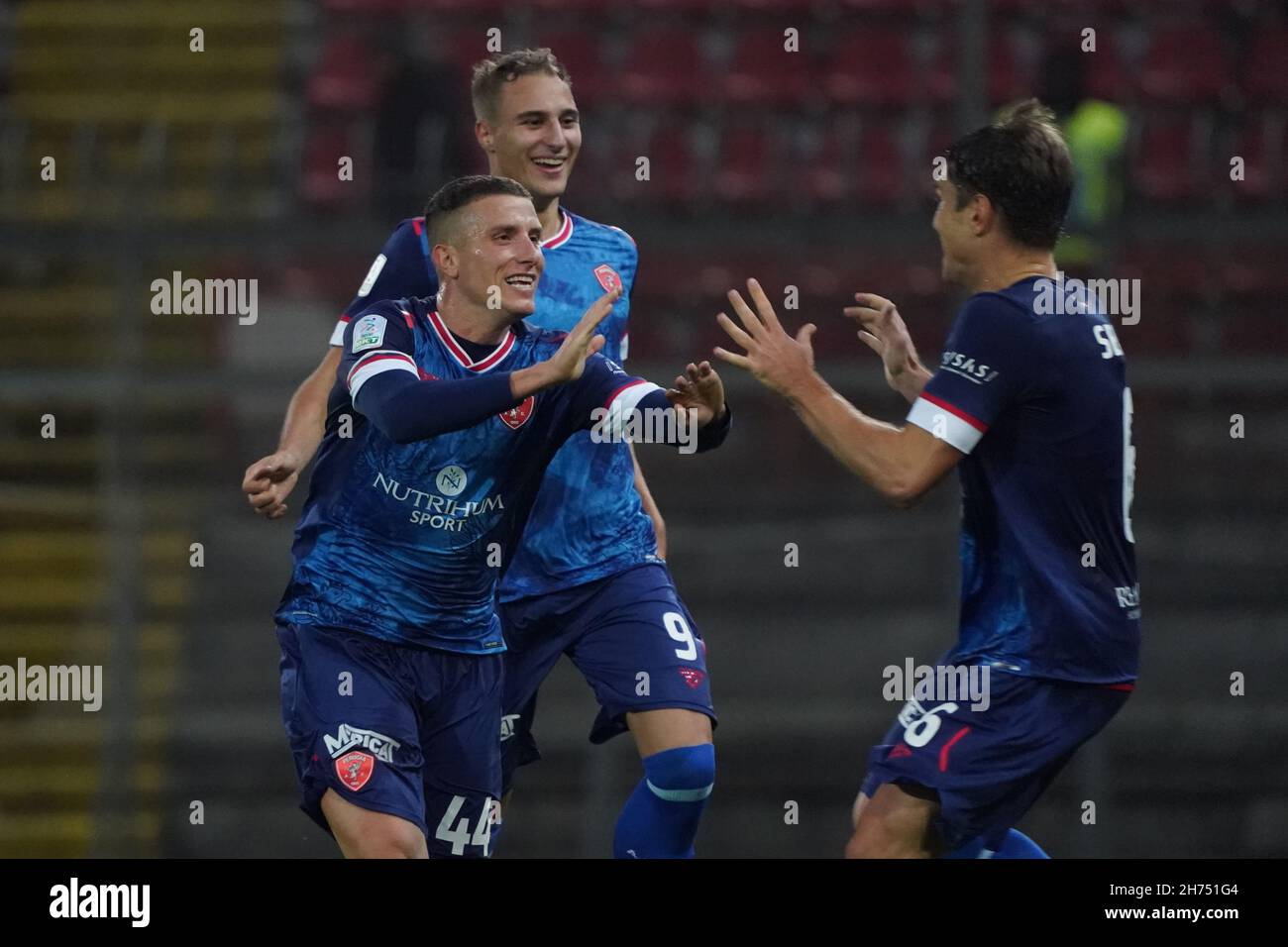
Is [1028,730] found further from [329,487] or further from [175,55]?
[175,55]

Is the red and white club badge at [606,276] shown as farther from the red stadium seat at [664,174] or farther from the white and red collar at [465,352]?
the red stadium seat at [664,174]

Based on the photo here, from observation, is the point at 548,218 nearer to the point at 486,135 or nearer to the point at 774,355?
the point at 486,135

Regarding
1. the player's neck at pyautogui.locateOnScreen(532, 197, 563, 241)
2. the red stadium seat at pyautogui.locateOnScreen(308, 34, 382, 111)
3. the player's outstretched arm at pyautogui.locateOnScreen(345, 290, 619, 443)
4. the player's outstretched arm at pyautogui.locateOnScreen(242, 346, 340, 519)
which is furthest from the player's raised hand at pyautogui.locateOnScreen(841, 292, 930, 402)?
the red stadium seat at pyautogui.locateOnScreen(308, 34, 382, 111)

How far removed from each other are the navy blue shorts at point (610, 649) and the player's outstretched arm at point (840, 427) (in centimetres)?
87

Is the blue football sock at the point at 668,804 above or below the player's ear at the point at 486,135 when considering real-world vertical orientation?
below

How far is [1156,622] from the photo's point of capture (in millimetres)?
7492

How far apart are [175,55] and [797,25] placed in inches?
133

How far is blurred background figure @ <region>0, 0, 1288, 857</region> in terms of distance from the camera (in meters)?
7.37

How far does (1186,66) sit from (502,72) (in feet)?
19.4


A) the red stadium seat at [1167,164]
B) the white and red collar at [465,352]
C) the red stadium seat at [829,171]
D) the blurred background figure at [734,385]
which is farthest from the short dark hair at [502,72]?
the red stadium seat at [1167,164]

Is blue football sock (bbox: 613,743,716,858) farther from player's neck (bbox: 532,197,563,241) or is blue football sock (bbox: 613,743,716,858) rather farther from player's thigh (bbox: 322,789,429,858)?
player's neck (bbox: 532,197,563,241)

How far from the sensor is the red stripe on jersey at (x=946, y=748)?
12.8ft

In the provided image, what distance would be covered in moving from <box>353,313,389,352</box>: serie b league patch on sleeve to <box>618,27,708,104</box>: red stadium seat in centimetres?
583
